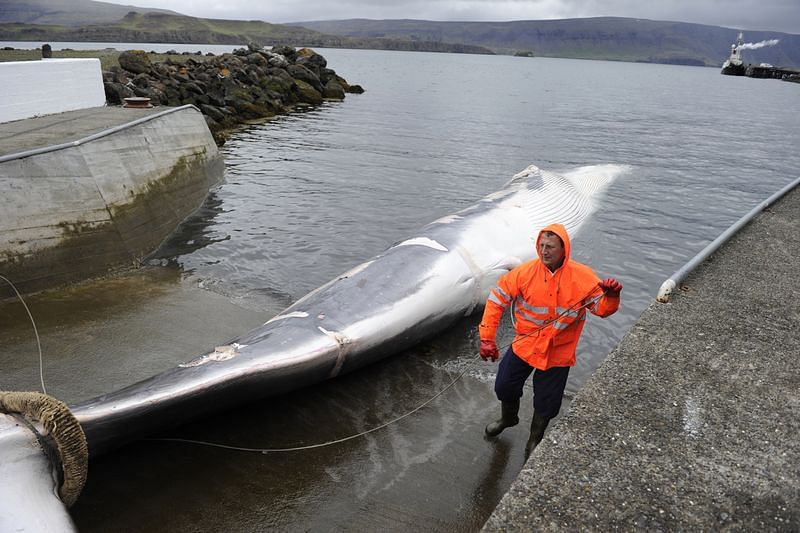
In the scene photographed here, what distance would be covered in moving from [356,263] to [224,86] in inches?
761

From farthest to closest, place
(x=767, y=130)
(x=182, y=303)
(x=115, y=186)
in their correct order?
1. (x=767, y=130)
2. (x=115, y=186)
3. (x=182, y=303)

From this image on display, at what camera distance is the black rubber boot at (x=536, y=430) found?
471 centimetres

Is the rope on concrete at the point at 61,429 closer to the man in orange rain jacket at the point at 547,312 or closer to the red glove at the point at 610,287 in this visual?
the man in orange rain jacket at the point at 547,312

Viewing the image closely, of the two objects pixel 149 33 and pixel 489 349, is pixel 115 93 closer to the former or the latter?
pixel 489 349

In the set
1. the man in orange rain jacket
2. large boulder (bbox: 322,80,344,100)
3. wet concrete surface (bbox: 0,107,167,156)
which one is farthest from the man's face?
large boulder (bbox: 322,80,344,100)

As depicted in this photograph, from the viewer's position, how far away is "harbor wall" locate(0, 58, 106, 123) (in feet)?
37.1

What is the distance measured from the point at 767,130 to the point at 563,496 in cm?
3219

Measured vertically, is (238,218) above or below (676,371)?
below

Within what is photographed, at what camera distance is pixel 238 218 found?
1100 cm

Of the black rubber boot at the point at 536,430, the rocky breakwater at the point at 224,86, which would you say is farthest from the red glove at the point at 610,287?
the rocky breakwater at the point at 224,86

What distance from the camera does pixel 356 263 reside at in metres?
9.10

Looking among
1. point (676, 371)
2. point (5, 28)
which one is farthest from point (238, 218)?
point (5, 28)

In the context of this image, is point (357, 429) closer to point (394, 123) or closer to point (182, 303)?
point (182, 303)

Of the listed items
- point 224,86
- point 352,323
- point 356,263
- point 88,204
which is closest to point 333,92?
point 224,86
